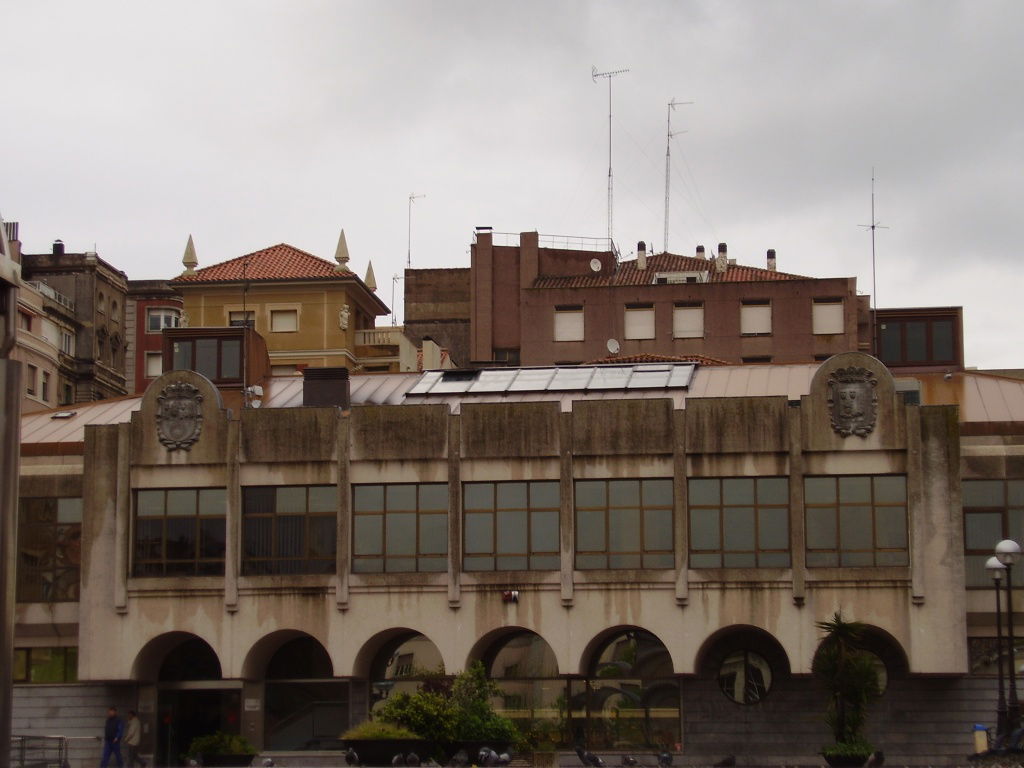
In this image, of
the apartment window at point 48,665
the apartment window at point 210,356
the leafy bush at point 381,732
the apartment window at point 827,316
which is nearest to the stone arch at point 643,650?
the leafy bush at point 381,732

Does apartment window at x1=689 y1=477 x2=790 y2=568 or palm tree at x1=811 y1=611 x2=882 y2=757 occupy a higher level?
apartment window at x1=689 y1=477 x2=790 y2=568

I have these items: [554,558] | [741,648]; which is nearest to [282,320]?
[554,558]

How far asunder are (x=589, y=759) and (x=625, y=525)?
22.5 feet

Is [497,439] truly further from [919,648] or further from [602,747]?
[919,648]

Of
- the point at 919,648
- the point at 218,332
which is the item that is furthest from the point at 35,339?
the point at 919,648

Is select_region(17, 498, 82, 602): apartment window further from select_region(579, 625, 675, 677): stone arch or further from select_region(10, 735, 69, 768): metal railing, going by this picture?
select_region(579, 625, 675, 677): stone arch

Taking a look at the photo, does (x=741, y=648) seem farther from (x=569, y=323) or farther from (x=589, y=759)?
(x=569, y=323)

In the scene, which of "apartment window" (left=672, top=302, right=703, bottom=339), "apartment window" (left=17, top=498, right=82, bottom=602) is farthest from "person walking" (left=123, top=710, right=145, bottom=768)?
"apartment window" (left=672, top=302, right=703, bottom=339)

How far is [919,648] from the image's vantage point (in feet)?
157

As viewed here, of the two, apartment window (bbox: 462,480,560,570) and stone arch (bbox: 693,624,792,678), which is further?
apartment window (bbox: 462,480,560,570)

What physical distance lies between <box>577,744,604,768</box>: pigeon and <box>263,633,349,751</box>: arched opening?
7.67 m

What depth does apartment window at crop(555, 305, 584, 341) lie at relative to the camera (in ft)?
277

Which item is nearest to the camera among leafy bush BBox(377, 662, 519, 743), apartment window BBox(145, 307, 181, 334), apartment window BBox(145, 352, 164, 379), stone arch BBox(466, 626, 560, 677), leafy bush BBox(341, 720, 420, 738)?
leafy bush BBox(341, 720, 420, 738)

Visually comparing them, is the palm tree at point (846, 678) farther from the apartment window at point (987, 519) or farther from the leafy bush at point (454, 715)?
the leafy bush at point (454, 715)
